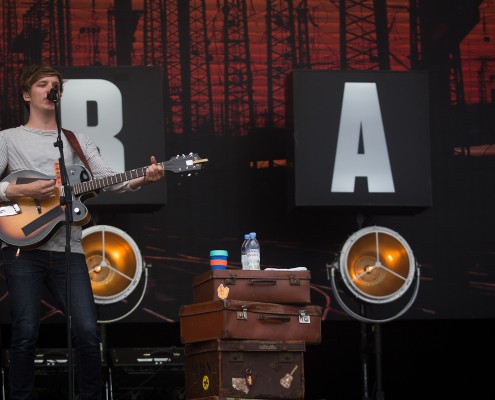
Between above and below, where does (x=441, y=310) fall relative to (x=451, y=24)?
below

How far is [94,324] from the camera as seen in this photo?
4.74m

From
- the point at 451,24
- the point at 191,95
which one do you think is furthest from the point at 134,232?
the point at 451,24

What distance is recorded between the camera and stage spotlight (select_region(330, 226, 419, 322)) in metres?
6.23

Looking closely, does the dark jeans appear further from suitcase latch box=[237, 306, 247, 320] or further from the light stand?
the light stand

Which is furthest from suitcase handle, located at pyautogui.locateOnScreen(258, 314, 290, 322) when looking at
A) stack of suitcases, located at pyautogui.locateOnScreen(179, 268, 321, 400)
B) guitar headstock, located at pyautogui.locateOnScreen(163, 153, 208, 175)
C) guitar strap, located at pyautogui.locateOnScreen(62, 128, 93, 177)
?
guitar strap, located at pyautogui.locateOnScreen(62, 128, 93, 177)

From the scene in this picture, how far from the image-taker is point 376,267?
634 centimetres

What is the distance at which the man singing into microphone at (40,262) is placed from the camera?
471 centimetres

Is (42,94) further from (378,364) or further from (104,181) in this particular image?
(378,364)

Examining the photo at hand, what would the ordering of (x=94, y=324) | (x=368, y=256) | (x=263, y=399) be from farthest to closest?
(x=368, y=256)
(x=263, y=399)
(x=94, y=324)

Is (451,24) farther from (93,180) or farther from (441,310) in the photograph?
(93,180)

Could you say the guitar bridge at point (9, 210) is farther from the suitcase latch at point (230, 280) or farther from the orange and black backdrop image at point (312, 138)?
the orange and black backdrop image at point (312, 138)

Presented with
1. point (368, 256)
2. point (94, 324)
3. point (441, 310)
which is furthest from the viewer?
point (441, 310)

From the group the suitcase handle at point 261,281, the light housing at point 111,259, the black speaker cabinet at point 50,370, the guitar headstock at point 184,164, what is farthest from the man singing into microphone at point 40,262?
the black speaker cabinet at point 50,370

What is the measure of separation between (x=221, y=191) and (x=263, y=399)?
212 centimetres
